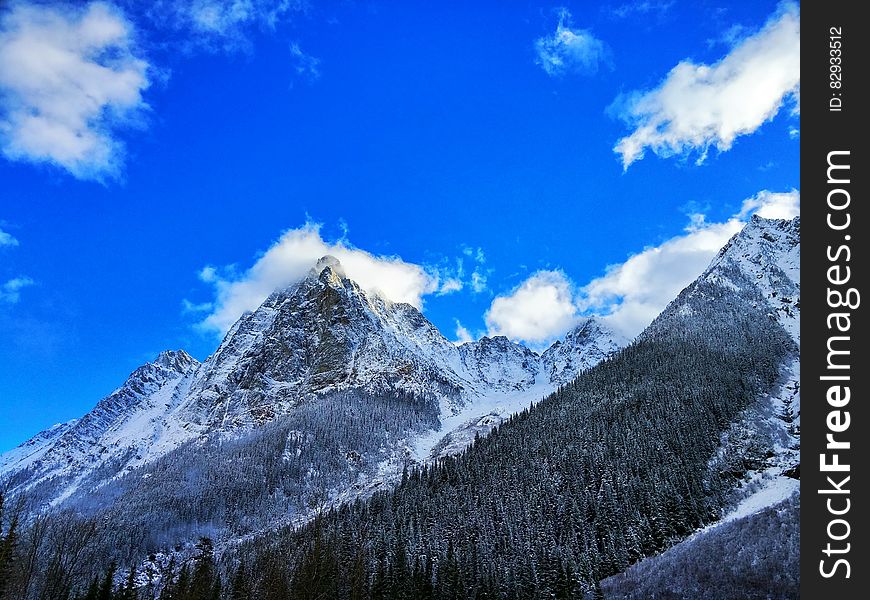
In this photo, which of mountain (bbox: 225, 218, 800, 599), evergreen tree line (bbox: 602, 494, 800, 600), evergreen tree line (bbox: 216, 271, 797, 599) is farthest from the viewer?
evergreen tree line (bbox: 216, 271, 797, 599)

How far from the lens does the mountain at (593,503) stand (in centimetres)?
7806

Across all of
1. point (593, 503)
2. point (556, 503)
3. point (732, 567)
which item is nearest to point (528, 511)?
point (556, 503)

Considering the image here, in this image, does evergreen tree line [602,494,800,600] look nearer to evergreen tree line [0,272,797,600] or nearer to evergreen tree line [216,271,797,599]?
evergreen tree line [216,271,797,599]

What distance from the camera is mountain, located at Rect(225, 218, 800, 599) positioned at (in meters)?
78.1

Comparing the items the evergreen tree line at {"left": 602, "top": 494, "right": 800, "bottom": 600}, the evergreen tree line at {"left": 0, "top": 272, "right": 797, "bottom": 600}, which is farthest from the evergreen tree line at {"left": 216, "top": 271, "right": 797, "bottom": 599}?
the evergreen tree line at {"left": 602, "top": 494, "right": 800, "bottom": 600}

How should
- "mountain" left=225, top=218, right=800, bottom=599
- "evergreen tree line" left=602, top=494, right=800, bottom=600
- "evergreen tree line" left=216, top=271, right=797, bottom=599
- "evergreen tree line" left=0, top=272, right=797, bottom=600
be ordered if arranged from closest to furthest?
"evergreen tree line" left=602, top=494, right=800, bottom=600
"mountain" left=225, top=218, right=800, bottom=599
"evergreen tree line" left=0, top=272, right=797, bottom=600
"evergreen tree line" left=216, top=271, right=797, bottom=599

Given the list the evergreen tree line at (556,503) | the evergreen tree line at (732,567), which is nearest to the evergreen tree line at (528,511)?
the evergreen tree line at (556,503)

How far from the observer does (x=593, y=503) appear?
114000mm

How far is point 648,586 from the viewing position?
222ft

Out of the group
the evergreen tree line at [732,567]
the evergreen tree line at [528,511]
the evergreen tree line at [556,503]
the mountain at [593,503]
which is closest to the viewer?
the evergreen tree line at [732,567]

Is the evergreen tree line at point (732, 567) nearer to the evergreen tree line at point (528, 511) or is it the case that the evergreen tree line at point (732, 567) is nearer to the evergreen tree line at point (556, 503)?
the evergreen tree line at point (556, 503)

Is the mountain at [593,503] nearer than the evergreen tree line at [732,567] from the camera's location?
No
